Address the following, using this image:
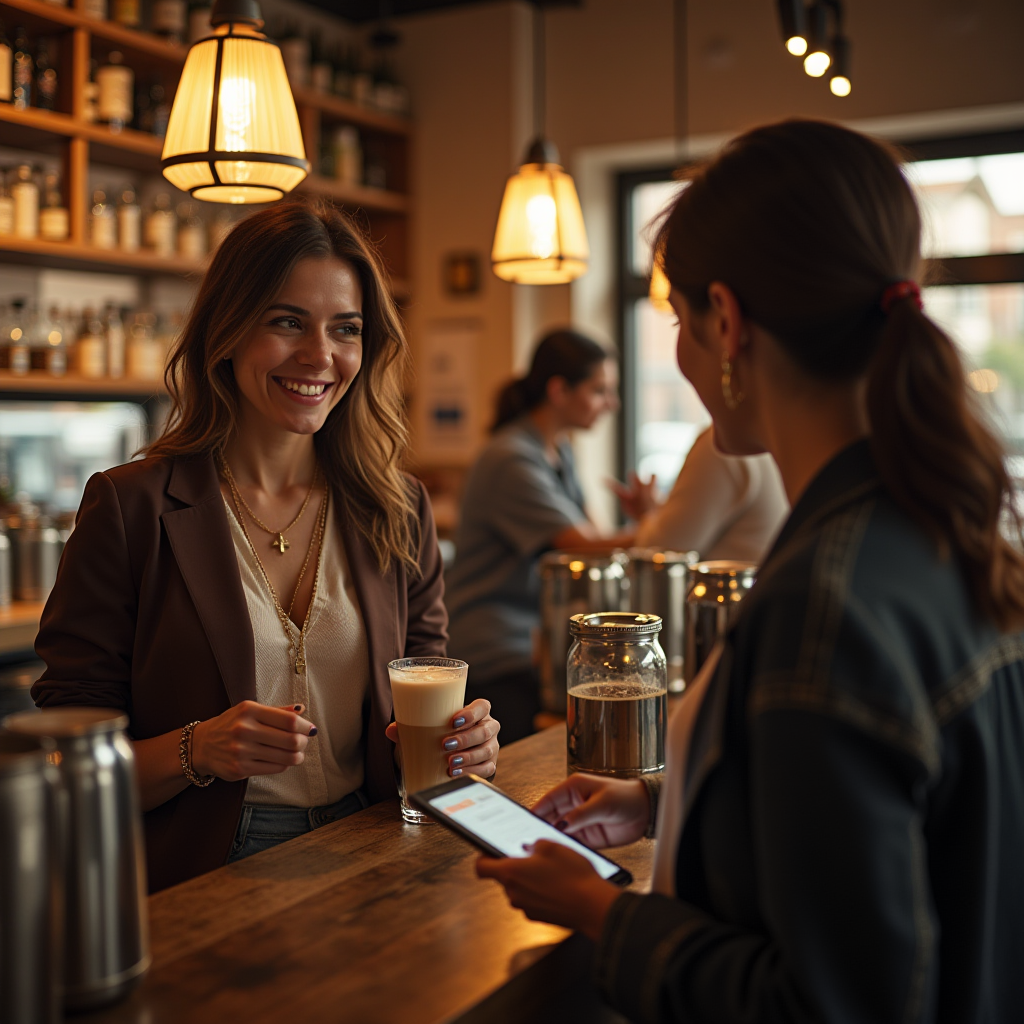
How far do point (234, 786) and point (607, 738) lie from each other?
0.50m

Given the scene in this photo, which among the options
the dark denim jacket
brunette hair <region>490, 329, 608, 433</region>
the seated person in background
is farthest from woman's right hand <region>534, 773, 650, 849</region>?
brunette hair <region>490, 329, 608, 433</region>

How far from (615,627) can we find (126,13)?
10.8 ft

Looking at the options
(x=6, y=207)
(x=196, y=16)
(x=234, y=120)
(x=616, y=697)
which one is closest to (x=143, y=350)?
(x=6, y=207)

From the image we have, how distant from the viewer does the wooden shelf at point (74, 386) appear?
11.8 ft

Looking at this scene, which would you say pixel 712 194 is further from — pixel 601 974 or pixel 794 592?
pixel 601 974

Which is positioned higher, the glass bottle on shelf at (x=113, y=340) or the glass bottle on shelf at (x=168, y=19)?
the glass bottle on shelf at (x=168, y=19)

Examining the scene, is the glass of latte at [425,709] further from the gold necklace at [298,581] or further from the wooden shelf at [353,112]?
the wooden shelf at [353,112]

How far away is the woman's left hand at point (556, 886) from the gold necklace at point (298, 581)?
1.92ft

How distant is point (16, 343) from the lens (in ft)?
11.9

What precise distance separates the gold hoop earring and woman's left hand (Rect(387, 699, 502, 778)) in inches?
22.1

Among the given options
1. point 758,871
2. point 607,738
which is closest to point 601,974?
point 758,871

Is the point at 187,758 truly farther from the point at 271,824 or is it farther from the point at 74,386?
the point at 74,386

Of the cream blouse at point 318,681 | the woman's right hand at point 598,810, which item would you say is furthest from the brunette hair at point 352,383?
the woman's right hand at point 598,810

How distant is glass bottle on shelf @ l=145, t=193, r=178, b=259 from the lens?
400 centimetres
